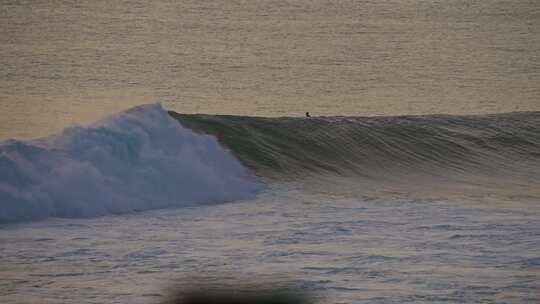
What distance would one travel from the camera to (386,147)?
1620 cm

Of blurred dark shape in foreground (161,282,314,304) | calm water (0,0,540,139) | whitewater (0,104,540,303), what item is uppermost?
calm water (0,0,540,139)

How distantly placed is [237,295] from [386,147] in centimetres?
811

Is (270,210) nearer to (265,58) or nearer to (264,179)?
(264,179)

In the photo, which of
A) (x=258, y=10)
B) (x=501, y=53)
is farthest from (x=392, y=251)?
(x=258, y=10)

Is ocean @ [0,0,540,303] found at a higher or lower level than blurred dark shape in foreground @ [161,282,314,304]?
higher

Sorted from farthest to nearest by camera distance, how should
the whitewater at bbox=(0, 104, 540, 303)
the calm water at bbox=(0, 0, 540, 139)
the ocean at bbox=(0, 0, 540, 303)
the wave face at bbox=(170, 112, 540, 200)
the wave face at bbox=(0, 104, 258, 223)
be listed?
the calm water at bbox=(0, 0, 540, 139), the wave face at bbox=(170, 112, 540, 200), the wave face at bbox=(0, 104, 258, 223), the ocean at bbox=(0, 0, 540, 303), the whitewater at bbox=(0, 104, 540, 303)

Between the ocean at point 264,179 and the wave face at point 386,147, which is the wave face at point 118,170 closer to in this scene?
the ocean at point 264,179

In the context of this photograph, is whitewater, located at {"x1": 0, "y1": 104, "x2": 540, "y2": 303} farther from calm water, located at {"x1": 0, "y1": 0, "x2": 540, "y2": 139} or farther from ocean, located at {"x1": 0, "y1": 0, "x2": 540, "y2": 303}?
calm water, located at {"x1": 0, "y1": 0, "x2": 540, "y2": 139}

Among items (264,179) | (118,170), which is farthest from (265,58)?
(118,170)

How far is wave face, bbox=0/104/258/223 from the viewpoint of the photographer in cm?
1127

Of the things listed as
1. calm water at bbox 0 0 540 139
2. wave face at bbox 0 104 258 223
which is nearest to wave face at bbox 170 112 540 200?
wave face at bbox 0 104 258 223

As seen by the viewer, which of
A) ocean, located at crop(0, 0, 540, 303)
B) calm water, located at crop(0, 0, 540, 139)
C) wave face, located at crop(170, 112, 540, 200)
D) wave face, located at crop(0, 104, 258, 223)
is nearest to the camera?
ocean, located at crop(0, 0, 540, 303)

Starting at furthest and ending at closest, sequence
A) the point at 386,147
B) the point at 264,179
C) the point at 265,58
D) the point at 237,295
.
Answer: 1. the point at 265,58
2. the point at 386,147
3. the point at 264,179
4. the point at 237,295

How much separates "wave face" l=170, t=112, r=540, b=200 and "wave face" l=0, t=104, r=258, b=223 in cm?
85
